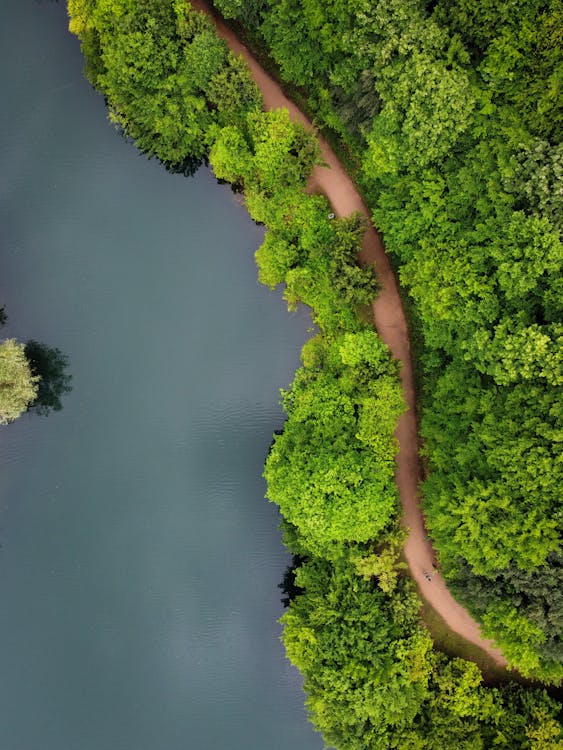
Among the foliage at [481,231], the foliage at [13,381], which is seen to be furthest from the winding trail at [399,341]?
the foliage at [13,381]

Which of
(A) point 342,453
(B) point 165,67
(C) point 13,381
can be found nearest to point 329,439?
(A) point 342,453

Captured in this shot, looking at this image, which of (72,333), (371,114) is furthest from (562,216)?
(72,333)

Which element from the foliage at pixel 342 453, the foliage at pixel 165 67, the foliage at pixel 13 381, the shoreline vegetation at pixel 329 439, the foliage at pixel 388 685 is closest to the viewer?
the foliage at pixel 388 685

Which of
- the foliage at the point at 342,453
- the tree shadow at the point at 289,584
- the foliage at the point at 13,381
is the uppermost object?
the foliage at the point at 13,381

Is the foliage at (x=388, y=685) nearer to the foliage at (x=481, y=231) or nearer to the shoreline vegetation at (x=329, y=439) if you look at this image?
the shoreline vegetation at (x=329, y=439)

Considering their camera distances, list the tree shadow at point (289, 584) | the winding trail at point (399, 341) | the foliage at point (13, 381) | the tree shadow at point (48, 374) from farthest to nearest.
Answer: the tree shadow at point (48, 374), the tree shadow at point (289, 584), the foliage at point (13, 381), the winding trail at point (399, 341)

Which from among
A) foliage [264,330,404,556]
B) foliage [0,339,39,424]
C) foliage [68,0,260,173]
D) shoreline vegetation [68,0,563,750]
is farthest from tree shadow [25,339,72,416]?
foliage [264,330,404,556]

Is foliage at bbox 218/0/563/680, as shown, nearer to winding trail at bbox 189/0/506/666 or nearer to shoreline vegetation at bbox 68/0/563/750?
shoreline vegetation at bbox 68/0/563/750

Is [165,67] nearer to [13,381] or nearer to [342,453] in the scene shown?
[13,381]
